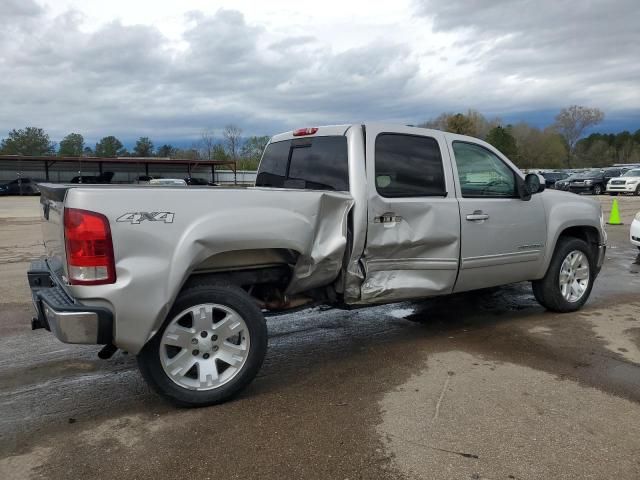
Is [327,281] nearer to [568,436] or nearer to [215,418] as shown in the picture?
[215,418]

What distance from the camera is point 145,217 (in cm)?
331

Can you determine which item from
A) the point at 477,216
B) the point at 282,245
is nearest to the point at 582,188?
the point at 477,216

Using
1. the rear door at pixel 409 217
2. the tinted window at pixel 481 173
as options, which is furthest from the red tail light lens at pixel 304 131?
the tinted window at pixel 481 173

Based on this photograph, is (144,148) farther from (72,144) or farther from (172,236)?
(172,236)

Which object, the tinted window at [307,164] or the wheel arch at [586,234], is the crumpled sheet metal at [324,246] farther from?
the wheel arch at [586,234]

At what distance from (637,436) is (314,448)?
1965mm

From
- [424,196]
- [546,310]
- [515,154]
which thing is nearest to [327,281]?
[424,196]

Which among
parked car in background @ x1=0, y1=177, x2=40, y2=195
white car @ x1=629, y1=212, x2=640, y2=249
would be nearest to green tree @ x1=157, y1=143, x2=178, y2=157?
parked car in background @ x1=0, y1=177, x2=40, y2=195

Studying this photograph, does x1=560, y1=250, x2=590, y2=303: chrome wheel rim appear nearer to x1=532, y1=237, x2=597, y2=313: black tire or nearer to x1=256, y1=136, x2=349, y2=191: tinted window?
x1=532, y1=237, x2=597, y2=313: black tire

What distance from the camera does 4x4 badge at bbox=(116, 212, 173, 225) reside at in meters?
3.26

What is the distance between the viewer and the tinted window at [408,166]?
4531 millimetres

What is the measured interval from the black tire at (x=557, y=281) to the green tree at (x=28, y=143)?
86236 millimetres

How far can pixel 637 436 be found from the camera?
3.28 metres

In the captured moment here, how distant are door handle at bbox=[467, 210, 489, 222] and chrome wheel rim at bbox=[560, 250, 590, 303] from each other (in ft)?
4.71
